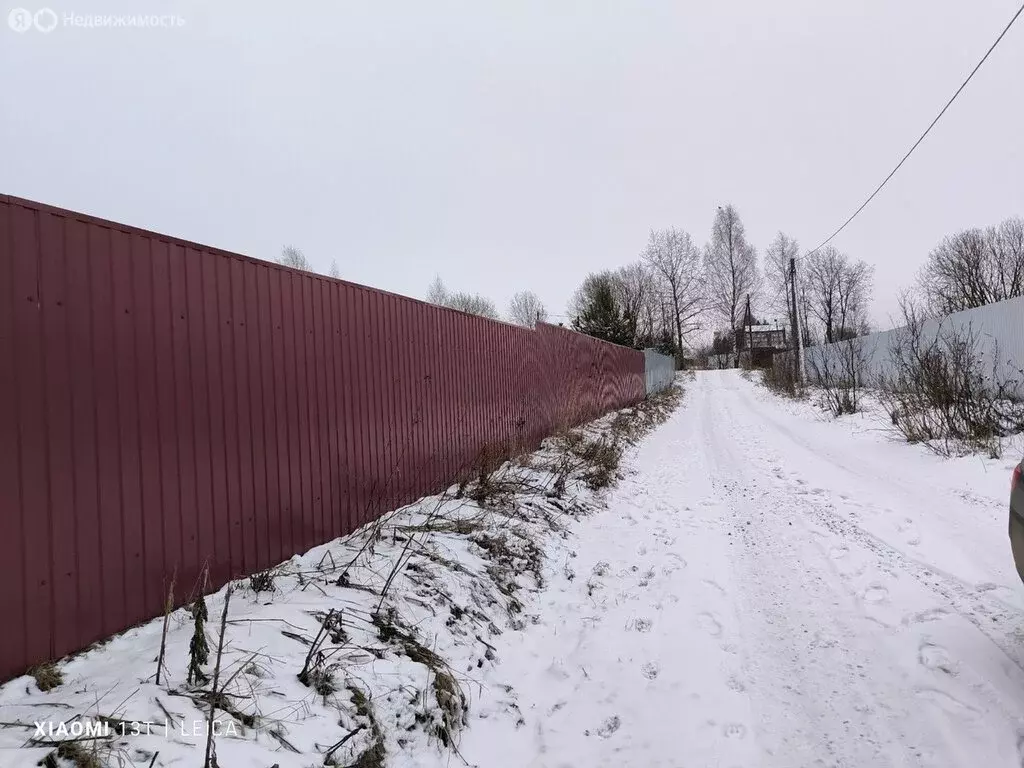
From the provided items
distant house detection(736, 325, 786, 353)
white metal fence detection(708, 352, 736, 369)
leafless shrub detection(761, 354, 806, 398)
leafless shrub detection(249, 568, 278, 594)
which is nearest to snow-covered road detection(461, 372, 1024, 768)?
leafless shrub detection(249, 568, 278, 594)

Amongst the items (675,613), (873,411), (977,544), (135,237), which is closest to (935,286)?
(873,411)

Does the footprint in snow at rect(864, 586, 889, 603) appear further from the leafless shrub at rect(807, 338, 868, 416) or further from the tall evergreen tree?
the tall evergreen tree

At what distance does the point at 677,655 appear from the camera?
3.02 m

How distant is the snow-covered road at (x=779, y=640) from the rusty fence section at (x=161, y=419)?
1821 millimetres

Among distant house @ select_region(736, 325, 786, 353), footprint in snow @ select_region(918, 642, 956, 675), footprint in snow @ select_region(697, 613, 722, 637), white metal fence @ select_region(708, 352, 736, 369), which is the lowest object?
footprint in snow @ select_region(697, 613, 722, 637)

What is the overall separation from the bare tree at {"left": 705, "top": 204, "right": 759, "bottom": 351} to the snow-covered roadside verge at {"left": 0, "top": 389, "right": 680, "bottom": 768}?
52203 millimetres

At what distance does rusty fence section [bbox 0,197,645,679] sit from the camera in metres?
2.22

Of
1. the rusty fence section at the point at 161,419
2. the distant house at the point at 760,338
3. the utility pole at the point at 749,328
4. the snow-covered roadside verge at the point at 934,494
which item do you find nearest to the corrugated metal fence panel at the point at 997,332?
the snow-covered roadside verge at the point at 934,494

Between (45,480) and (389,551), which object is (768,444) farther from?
Result: (45,480)

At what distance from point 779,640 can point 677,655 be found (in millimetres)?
624

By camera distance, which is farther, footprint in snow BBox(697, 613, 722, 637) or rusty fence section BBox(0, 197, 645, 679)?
footprint in snow BBox(697, 613, 722, 637)

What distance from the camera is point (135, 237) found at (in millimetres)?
2746

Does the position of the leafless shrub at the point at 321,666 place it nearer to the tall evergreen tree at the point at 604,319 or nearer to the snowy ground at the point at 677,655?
the snowy ground at the point at 677,655

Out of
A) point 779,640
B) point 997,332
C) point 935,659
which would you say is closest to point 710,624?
point 779,640
